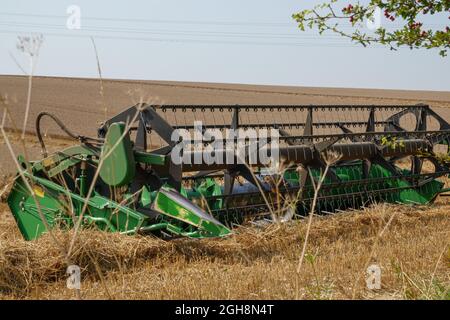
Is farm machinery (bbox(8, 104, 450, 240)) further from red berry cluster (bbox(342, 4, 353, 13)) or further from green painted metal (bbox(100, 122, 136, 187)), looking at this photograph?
red berry cluster (bbox(342, 4, 353, 13))

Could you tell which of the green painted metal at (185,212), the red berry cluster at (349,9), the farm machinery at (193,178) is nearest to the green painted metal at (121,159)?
the farm machinery at (193,178)

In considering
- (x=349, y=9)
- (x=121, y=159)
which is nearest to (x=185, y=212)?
(x=121, y=159)

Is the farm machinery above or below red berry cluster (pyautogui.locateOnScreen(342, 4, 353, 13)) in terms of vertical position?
below

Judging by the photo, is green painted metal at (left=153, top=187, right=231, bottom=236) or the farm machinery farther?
the farm machinery

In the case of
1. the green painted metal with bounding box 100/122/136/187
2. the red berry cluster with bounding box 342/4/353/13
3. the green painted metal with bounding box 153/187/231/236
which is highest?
the red berry cluster with bounding box 342/4/353/13

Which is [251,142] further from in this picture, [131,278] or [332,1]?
[131,278]

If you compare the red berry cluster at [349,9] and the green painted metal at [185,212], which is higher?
the red berry cluster at [349,9]

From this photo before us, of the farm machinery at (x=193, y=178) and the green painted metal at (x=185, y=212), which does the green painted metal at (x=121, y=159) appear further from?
the green painted metal at (x=185, y=212)

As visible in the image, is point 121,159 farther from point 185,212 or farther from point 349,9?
point 349,9

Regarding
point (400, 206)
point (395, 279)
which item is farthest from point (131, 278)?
point (400, 206)

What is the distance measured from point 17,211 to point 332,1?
3.63 metres

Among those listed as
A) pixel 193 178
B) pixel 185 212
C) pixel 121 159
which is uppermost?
pixel 121 159

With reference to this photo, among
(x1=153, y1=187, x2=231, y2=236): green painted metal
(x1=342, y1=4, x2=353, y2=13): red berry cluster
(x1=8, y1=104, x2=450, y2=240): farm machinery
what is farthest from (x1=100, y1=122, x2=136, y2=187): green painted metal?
(x1=342, y1=4, x2=353, y2=13): red berry cluster

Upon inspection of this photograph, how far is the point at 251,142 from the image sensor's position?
19.4 feet
